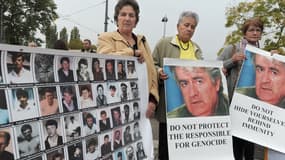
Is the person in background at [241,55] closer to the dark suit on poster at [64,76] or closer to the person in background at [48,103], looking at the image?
the dark suit on poster at [64,76]

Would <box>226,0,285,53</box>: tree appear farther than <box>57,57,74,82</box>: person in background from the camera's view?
Result: Yes

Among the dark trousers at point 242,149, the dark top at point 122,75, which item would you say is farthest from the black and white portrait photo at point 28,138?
the dark trousers at point 242,149

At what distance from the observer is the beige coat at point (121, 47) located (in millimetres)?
2886

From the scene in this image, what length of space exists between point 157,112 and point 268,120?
3.57 ft

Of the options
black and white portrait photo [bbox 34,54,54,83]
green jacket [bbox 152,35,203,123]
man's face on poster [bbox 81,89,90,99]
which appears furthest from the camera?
green jacket [bbox 152,35,203,123]

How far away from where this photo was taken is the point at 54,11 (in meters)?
43.4

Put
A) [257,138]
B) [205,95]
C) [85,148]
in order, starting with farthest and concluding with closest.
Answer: [257,138], [205,95], [85,148]

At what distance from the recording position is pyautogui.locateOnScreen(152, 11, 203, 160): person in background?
337 cm

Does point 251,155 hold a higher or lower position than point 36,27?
lower

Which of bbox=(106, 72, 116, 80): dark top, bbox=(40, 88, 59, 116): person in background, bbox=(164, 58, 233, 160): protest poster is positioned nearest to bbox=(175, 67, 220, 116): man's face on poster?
bbox=(164, 58, 233, 160): protest poster

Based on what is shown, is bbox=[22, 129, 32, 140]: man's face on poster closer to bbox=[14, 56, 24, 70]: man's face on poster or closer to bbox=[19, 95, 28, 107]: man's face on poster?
bbox=[19, 95, 28, 107]: man's face on poster

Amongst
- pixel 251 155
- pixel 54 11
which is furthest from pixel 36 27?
pixel 251 155

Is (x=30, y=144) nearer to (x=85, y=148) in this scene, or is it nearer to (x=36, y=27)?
(x=85, y=148)

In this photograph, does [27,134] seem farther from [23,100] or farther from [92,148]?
[92,148]
